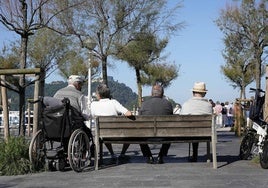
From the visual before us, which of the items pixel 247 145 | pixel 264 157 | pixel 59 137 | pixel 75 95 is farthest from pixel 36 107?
pixel 247 145

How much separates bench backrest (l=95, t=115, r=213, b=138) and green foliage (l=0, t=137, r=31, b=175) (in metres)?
1.24

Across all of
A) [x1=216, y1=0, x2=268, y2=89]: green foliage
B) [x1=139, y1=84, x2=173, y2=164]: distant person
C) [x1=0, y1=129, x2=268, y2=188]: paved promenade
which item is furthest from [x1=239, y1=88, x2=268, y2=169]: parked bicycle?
[x1=216, y1=0, x2=268, y2=89]: green foliage

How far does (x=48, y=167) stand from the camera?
867 cm

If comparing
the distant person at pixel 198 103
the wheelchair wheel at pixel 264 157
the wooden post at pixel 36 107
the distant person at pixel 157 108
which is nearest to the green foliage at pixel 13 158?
the wooden post at pixel 36 107

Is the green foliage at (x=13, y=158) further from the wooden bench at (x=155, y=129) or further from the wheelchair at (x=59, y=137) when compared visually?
the wooden bench at (x=155, y=129)

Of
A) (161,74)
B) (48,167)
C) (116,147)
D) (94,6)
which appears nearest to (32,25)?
(116,147)

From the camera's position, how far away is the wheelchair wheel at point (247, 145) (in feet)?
32.5

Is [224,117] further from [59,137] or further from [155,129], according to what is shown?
[59,137]

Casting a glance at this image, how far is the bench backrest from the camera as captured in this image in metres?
8.73

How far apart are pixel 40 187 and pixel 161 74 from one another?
161 ft

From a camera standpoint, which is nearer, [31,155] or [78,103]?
[31,155]

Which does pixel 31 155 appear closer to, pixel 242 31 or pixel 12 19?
pixel 12 19

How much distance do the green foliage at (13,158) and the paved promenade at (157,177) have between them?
0.69 feet

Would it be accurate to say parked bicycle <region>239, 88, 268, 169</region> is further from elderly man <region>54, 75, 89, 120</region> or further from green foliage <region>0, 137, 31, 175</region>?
green foliage <region>0, 137, 31, 175</region>
